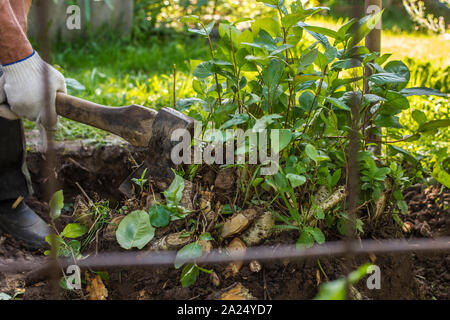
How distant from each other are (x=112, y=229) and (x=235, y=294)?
1.18 ft

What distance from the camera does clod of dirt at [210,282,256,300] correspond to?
1073 millimetres

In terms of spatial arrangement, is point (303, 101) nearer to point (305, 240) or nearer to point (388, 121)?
point (388, 121)

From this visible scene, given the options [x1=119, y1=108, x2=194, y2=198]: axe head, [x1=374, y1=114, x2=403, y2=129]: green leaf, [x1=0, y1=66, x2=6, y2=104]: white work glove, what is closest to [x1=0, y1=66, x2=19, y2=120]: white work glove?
[x1=0, y1=66, x2=6, y2=104]: white work glove

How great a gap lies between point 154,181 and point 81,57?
2.45 m

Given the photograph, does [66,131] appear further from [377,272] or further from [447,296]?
[447,296]

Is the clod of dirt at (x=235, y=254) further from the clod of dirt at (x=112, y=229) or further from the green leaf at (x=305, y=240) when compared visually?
the clod of dirt at (x=112, y=229)

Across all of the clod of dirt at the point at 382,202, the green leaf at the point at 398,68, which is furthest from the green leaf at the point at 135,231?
the green leaf at the point at 398,68

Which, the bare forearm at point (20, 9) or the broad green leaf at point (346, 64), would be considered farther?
the bare forearm at point (20, 9)

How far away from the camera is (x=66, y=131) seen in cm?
210

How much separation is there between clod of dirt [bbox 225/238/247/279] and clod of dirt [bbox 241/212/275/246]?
0.02 metres

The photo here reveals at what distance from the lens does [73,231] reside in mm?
1171

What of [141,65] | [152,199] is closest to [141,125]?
[152,199]

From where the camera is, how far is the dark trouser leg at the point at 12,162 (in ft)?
5.70

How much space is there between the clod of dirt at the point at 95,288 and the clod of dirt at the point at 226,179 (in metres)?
0.37
